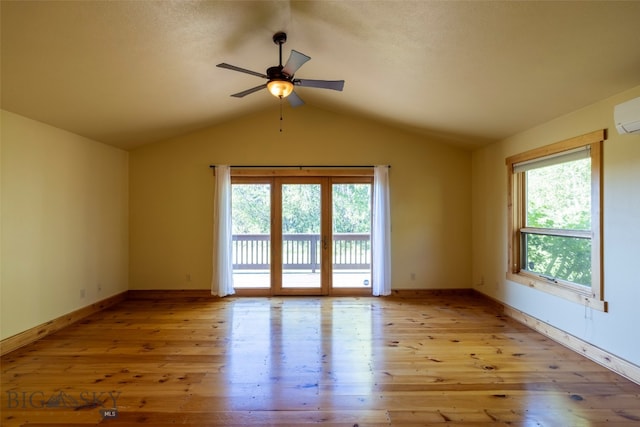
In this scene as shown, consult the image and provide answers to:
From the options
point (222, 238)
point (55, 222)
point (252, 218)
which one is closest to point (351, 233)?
point (252, 218)

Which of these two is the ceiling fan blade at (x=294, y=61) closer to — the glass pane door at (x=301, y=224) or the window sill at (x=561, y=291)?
the glass pane door at (x=301, y=224)

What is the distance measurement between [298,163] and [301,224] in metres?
1.03

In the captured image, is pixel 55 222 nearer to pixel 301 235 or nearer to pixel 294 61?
pixel 301 235

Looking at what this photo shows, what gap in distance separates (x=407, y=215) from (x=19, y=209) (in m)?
4.95

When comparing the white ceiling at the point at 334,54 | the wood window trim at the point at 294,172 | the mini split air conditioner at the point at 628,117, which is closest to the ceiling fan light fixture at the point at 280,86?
the white ceiling at the point at 334,54

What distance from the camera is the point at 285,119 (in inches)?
184

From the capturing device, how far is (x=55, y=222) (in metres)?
3.35

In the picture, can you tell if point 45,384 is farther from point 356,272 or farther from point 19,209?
point 356,272

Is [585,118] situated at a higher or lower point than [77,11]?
lower

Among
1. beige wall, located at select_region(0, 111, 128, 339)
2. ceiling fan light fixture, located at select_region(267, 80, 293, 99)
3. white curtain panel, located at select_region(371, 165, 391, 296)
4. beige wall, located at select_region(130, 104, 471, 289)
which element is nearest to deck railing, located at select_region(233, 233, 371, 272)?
white curtain panel, located at select_region(371, 165, 391, 296)

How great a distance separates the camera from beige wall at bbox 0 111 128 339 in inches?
111

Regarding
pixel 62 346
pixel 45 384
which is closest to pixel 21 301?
pixel 62 346

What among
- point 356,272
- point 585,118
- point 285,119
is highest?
point 285,119

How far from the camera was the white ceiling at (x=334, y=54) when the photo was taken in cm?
189
